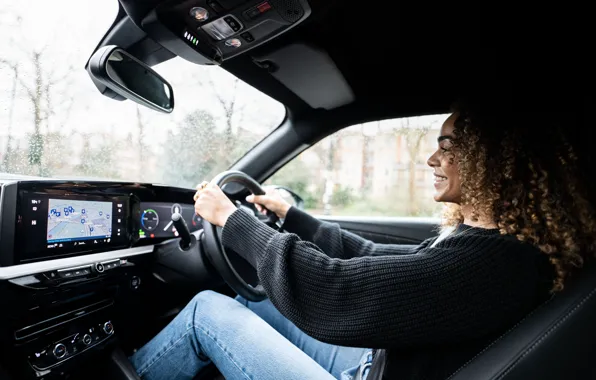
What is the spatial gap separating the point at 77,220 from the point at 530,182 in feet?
4.31

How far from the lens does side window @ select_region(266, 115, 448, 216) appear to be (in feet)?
7.27

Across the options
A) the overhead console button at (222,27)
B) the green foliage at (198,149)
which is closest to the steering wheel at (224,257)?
the overhead console button at (222,27)

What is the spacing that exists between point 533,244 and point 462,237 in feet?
0.50

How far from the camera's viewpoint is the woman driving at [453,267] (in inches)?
34.9

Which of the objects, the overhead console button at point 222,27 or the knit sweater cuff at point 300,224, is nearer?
the overhead console button at point 222,27

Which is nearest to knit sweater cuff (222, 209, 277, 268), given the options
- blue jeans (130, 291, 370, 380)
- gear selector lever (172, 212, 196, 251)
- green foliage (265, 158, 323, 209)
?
blue jeans (130, 291, 370, 380)

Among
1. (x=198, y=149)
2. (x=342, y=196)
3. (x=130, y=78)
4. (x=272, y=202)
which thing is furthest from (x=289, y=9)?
(x=342, y=196)

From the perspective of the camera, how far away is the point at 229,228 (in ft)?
3.93

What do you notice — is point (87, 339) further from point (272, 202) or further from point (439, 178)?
point (439, 178)

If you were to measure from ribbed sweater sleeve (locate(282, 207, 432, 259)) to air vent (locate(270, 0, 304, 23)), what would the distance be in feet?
2.45

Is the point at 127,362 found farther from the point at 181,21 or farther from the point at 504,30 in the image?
the point at 504,30

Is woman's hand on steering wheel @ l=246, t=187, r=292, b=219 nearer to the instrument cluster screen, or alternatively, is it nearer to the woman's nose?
the instrument cluster screen

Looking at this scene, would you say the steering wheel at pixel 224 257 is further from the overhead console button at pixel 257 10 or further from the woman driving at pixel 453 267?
the overhead console button at pixel 257 10

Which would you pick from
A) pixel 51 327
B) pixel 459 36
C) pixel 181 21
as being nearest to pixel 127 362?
pixel 51 327
